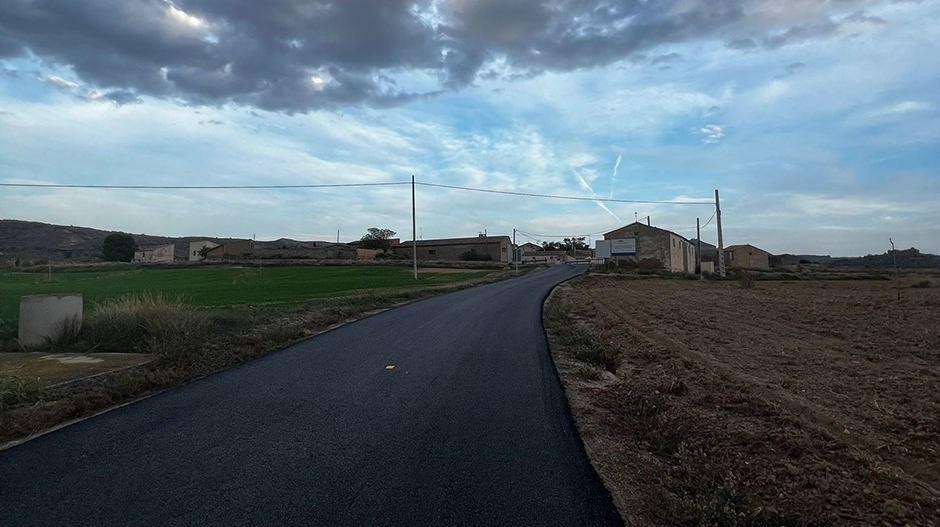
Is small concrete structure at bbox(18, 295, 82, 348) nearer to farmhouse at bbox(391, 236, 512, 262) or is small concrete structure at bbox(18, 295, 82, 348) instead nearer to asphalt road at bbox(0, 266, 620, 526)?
asphalt road at bbox(0, 266, 620, 526)

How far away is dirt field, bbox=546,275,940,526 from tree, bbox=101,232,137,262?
396 feet

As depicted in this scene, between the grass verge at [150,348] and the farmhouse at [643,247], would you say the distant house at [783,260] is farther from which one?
the grass verge at [150,348]

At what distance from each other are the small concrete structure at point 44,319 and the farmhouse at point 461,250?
10083cm

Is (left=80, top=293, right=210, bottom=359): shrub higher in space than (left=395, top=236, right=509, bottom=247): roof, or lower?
lower

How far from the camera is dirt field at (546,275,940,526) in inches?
160

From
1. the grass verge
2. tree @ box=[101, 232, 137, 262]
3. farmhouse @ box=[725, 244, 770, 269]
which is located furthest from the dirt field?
tree @ box=[101, 232, 137, 262]

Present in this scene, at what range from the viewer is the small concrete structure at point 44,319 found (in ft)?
37.6

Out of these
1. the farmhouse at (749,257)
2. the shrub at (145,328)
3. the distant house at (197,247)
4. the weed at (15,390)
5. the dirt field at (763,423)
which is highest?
the distant house at (197,247)

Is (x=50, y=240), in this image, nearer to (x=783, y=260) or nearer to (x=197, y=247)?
(x=197, y=247)

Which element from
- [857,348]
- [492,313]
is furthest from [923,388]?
[492,313]

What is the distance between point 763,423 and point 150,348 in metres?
10.5

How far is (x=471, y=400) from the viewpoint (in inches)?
282

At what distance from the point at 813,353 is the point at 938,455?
6.09 metres

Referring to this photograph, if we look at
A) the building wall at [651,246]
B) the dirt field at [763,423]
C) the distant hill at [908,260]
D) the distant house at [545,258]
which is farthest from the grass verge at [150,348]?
the distant house at [545,258]
